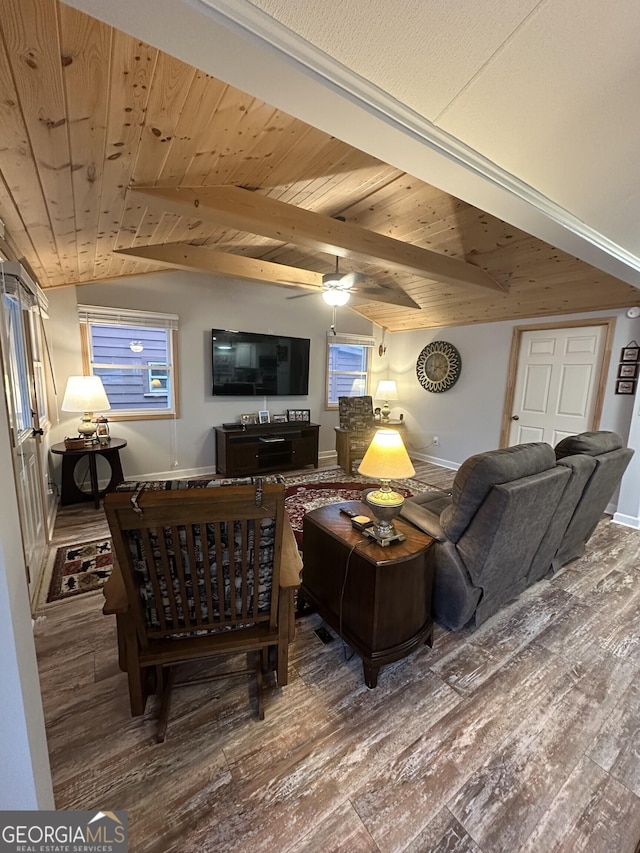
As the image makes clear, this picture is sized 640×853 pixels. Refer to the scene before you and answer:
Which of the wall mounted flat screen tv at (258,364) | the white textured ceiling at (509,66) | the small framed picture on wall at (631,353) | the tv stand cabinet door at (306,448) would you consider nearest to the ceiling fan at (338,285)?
the wall mounted flat screen tv at (258,364)

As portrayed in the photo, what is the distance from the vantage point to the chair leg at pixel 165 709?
1.39m

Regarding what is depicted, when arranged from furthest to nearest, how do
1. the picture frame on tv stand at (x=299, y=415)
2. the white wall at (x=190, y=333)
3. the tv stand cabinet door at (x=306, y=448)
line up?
the picture frame on tv stand at (x=299, y=415)
the tv stand cabinet door at (x=306, y=448)
the white wall at (x=190, y=333)

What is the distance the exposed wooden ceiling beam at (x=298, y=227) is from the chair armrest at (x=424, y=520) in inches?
83.8

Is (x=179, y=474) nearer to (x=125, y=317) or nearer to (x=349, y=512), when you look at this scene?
(x=125, y=317)

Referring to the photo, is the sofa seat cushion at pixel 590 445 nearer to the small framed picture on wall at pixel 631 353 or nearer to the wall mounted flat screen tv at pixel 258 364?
the small framed picture on wall at pixel 631 353

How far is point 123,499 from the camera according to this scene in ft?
3.65

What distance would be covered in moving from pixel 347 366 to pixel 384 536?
4553mm

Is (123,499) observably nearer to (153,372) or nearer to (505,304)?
(153,372)

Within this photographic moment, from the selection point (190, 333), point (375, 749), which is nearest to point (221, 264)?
point (190, 333)

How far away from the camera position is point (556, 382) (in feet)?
14.0

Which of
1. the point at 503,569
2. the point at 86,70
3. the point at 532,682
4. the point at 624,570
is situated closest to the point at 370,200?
the point at 86,70

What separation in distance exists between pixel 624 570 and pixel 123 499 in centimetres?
355

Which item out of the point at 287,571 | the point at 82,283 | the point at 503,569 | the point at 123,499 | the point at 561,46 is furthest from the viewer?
the point at 82,283

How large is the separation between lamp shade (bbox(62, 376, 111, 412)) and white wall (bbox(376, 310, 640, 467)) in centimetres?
463
